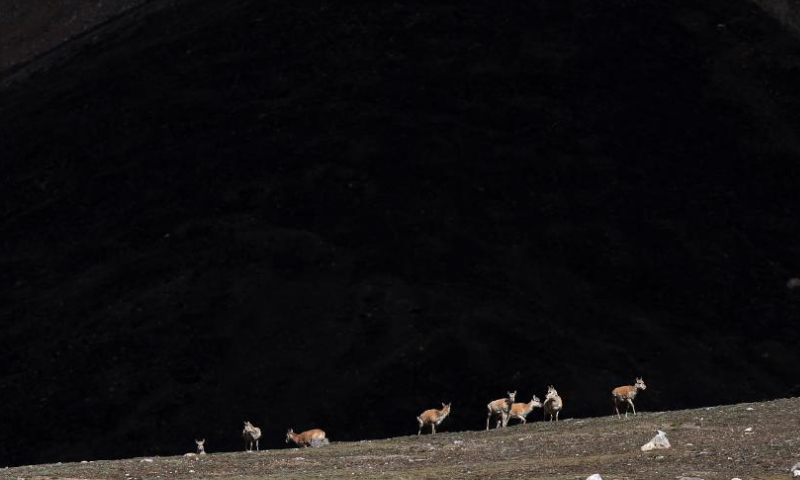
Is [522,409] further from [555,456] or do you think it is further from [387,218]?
[387,218]

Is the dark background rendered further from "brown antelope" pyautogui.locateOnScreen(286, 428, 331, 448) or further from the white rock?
the white rock

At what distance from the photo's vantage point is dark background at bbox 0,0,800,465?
158 ft

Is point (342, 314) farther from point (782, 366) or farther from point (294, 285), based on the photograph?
point (782, 366)

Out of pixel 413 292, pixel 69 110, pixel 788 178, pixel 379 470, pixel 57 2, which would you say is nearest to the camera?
pixel 379 470

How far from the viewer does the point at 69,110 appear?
7100 centimetres

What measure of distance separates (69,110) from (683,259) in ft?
103

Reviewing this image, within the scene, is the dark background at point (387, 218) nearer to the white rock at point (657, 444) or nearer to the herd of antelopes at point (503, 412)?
the herd of antelopes at point (503, 412)

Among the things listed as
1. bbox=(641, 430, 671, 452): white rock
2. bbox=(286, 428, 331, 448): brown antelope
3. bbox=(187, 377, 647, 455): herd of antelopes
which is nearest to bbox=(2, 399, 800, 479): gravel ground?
bbox=(641, 430, 671, 452): white rock

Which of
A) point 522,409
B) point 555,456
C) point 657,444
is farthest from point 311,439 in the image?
point 657,444

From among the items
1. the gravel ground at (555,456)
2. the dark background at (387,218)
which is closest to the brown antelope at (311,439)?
the gravel ground at (555,456)

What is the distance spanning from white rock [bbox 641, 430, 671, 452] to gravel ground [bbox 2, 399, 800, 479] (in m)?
0.18

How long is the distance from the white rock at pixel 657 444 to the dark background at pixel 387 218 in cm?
1888

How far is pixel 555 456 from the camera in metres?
26.5

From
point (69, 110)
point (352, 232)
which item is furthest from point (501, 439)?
point (69, 110)
